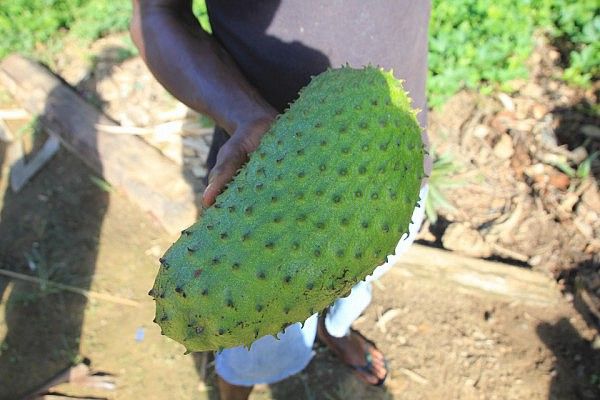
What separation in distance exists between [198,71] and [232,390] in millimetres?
1522

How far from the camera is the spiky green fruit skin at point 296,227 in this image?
1.32 metres

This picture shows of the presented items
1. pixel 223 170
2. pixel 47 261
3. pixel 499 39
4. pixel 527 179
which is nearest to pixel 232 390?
pixel 223 170

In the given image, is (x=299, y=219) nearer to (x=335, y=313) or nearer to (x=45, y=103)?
(x=335, y=313)

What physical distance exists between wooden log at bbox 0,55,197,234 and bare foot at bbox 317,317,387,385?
3.74ft

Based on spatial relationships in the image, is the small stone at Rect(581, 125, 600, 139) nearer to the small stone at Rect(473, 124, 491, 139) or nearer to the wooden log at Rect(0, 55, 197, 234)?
the small stone at Rect(473, 124, 491, 139)

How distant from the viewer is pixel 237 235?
4.45 feet

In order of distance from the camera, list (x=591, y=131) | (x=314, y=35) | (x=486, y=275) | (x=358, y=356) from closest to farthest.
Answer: (x=314, y=35) < (x=358, y=356) < (x=486, y=275) < (x=591, y=131)

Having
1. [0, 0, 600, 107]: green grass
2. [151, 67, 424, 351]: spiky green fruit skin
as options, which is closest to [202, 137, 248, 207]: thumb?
[151, 67, 424, 351]: spiky green fruit skin

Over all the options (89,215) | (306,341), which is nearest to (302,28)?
(306,341)

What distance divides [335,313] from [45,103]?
9.59 ft

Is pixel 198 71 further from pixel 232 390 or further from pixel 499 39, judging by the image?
pixel 499 39

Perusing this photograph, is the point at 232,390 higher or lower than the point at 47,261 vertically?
higher

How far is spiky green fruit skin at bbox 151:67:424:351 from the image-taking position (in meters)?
1.32

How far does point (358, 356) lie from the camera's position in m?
3.21
